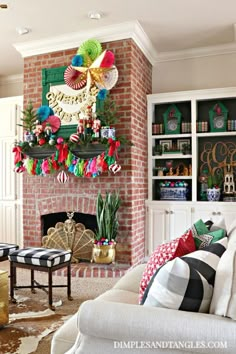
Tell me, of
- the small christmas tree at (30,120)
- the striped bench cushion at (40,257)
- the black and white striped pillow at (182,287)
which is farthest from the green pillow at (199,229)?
the small christmas tree at (30,120)

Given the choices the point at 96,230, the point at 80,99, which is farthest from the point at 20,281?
the point at 80,99

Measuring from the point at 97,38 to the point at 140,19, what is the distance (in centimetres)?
59

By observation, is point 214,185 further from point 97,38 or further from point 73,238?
point 97,38

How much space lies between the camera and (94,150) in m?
3.82

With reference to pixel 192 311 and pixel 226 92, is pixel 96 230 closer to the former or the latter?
pixel 226 92

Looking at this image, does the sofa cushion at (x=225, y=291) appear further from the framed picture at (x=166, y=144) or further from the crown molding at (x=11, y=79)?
the crown molding at (x=11, y=79)

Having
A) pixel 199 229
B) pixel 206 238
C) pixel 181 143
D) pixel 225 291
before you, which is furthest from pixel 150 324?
pixel 181 143

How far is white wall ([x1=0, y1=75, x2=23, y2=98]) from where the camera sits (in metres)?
5.53

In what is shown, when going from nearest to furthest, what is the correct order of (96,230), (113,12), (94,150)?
(113,12)
(94,150)
(96,230)

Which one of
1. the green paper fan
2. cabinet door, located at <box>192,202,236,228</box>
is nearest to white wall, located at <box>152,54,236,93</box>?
the green paper fan

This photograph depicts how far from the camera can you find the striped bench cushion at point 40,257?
9.14 ft

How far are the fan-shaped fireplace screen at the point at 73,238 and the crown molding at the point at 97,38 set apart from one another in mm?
2097

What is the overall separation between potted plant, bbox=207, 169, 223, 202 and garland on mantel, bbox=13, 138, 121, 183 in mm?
1229

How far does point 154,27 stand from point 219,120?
139 cm
